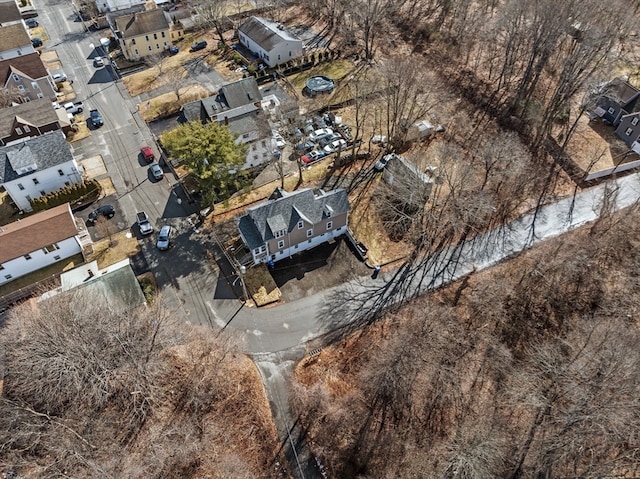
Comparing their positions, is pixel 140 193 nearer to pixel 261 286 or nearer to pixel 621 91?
pixel 261 286

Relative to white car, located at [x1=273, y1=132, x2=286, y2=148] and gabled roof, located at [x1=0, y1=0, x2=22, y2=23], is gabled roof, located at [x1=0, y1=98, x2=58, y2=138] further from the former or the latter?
gabled roof, located at [x1=0, y1=0, x2=22, y2=23]

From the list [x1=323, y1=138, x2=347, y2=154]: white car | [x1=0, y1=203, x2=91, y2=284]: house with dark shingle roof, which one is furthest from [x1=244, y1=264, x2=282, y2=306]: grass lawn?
[x1=323, y1=138, x2=347, y2=154]: white car

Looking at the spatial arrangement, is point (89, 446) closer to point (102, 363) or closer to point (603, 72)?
point (102, 363)

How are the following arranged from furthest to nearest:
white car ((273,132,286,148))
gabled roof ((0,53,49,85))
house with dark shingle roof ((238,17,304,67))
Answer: house with dark shingle roof ((238,17,304,67)), gabled roof ((0,53,49,85)), white car ((273,132,286,148))

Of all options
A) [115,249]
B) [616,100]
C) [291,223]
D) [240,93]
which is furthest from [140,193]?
[616,100]

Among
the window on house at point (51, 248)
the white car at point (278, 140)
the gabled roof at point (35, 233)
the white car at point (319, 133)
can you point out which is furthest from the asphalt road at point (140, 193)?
the white car at point (319, 133)
